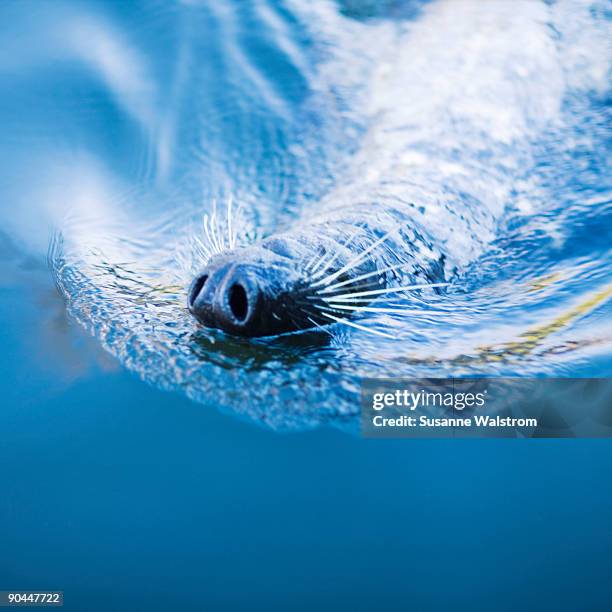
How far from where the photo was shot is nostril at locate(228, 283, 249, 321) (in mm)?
1647

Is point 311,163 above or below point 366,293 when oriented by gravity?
above

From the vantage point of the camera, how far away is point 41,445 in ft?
5.51

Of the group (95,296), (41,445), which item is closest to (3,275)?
(95,296)

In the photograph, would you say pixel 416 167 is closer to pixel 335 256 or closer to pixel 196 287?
pixel 335 256

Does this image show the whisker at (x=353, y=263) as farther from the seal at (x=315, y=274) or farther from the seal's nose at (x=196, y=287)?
the seal's nose at (x=196, y=287)

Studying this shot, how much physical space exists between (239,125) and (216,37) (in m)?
0.65

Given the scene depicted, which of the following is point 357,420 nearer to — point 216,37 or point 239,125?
point 239,125

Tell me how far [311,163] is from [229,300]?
62.6 inches

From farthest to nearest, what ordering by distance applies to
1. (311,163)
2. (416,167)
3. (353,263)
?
(311,163)
(416,167)
(353,263)

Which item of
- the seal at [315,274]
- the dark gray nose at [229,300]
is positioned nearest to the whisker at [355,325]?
the seal at [315,274]

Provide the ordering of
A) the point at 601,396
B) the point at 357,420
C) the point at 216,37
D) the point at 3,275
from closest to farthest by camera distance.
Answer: the point at 357,420 → the point at 601,396 → the point at 3,275 → the point at 216,37

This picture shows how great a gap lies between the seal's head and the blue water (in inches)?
2.3

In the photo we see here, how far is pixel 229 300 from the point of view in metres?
1.65

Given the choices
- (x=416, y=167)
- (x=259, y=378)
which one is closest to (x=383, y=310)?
(x=259, y=378)
